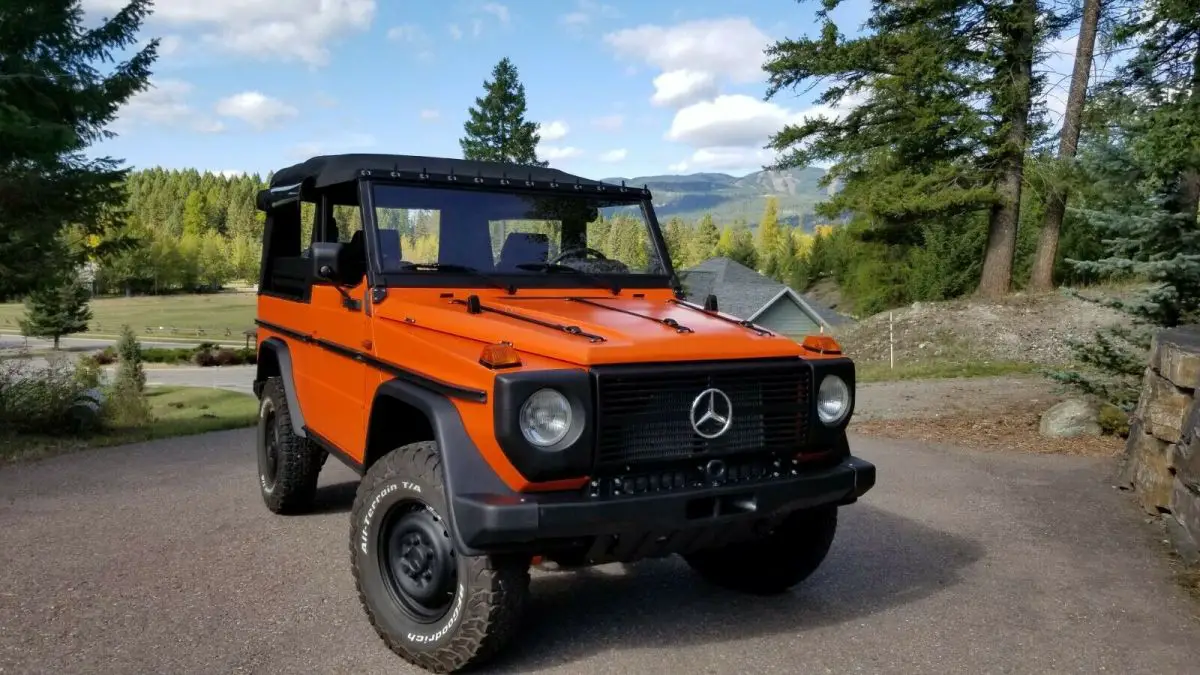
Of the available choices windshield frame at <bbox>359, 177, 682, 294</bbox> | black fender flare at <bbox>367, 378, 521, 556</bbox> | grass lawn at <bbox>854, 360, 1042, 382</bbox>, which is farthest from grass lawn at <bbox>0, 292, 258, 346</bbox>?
black fender flare at <bbox>367, 378, 521, 556</bbox>

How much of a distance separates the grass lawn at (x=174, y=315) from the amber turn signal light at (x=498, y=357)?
74.8 metres

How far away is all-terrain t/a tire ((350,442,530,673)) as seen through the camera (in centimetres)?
362

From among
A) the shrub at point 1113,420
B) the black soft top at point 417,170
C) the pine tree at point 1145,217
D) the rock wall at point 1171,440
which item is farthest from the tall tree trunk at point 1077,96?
the black soft top at point 417,170

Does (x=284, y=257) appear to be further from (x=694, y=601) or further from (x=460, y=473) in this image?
(x=694, y=601)

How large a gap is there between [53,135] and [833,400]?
1025 centimetres

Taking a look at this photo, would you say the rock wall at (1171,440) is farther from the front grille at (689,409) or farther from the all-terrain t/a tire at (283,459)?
the all-terrain t/a tire at (283,459)

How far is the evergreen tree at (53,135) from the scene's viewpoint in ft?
38.0

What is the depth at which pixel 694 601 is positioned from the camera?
4.81 meters

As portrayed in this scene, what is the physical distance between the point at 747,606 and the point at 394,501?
78.1 inches

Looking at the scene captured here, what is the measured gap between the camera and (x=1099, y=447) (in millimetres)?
9609

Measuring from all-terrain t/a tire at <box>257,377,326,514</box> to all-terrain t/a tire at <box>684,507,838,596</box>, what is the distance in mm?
2957

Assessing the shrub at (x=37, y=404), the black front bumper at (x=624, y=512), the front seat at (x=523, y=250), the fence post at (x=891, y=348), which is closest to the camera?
the black front bumper at (x=624, y=512)

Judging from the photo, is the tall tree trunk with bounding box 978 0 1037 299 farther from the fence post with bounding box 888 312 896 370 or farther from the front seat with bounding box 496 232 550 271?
the front seat with bounding box 496 232 550 271

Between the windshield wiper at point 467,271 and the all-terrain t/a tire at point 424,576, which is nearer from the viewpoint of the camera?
the all-terrain t/a tire at point 424,576
